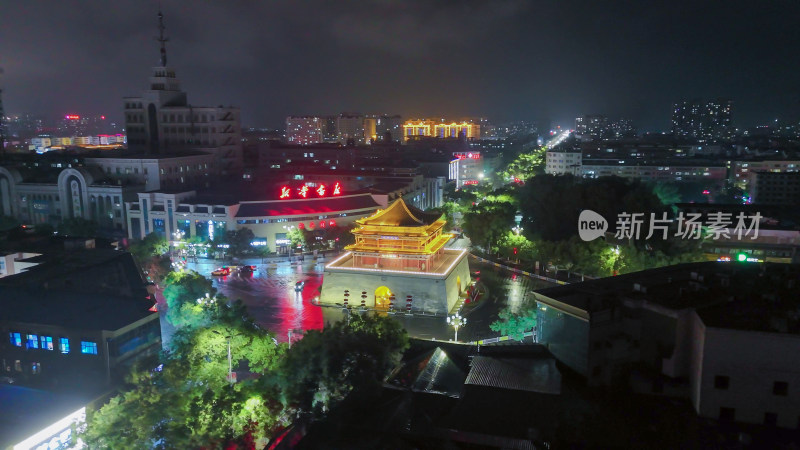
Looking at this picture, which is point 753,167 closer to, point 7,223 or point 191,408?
point 191,408

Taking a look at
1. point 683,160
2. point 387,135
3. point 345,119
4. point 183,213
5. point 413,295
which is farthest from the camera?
point 345,119

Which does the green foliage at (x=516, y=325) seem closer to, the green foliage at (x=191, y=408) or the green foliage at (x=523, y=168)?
the green foliage at (x=191, y=408)

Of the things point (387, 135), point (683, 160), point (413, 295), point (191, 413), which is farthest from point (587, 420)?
point (387, 135)

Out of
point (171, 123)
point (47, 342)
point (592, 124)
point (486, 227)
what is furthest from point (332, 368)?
point (592, 124)

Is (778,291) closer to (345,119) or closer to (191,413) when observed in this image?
(191,413)

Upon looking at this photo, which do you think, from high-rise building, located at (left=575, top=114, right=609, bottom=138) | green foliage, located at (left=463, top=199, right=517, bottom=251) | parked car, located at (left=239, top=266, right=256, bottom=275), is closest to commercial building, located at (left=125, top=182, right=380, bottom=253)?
parked car, located at (left=239, top=266, right=256, bottom=275)

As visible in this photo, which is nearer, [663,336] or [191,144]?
[663,336]
